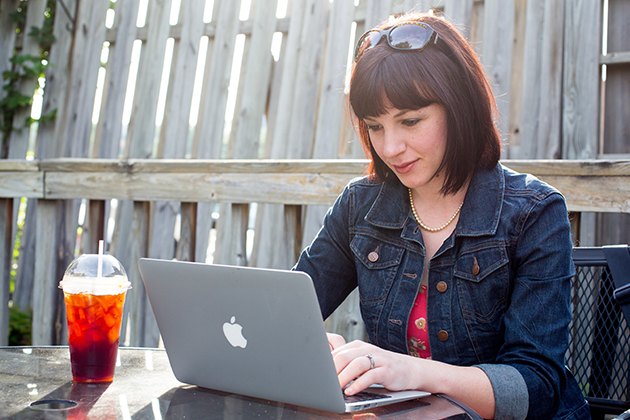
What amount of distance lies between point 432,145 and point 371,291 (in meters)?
0.37

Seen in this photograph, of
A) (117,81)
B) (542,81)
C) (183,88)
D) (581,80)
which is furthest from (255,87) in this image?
(581,80)

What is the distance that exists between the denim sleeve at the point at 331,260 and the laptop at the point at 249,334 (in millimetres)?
532

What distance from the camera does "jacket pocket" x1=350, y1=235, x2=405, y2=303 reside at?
1.35 metres

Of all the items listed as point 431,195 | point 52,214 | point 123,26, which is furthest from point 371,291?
point 123,26

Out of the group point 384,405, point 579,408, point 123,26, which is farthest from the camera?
point 123,26

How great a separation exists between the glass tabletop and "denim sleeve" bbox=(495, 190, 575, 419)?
23cm

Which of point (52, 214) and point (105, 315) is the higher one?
point (52, 214)

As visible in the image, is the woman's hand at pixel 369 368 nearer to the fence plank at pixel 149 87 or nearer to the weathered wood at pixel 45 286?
the weathered wood at pixel 45 286

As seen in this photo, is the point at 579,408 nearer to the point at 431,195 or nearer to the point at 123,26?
the point at 431,195

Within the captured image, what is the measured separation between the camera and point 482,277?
4.00 feet

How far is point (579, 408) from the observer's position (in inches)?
46.6

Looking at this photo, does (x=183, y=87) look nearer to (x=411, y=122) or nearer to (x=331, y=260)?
(x=331, y=260)

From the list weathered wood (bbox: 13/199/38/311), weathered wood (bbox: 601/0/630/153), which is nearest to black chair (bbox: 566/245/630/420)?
weathered wood (bbox: 601/0/630/153)

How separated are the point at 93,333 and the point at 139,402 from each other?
0.52 ft
